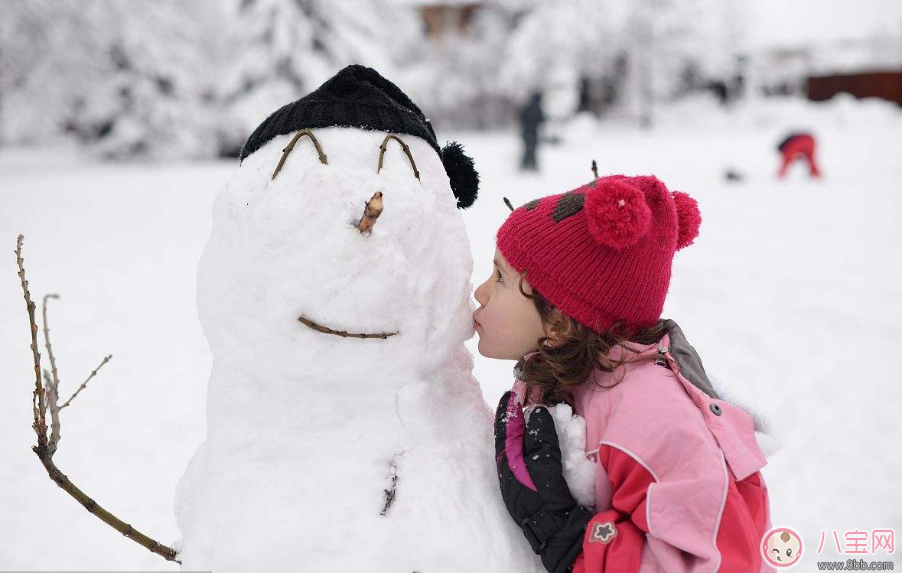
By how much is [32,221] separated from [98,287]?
3.74m

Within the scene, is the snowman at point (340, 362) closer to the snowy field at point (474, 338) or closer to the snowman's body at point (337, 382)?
the snowman's body at point (337, 382)

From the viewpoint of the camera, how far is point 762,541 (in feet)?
4.69

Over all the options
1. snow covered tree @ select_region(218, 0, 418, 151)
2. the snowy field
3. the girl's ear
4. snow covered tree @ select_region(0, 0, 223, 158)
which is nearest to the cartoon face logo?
the snowy field

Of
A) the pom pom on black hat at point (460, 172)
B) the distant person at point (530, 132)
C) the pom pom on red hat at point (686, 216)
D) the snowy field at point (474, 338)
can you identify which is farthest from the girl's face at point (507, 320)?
the distant person at point (530, 132)

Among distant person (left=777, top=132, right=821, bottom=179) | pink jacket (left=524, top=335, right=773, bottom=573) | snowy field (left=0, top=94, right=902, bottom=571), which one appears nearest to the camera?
pink jacket (left=524, top=335, right=773, bottom=573)

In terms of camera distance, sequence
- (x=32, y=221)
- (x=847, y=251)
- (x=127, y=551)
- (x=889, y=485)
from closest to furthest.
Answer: (x=127, y=551)
(x=889, y=485)
(x=847, y=251)
(x=32, y=221)

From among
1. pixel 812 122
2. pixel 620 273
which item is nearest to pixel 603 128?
pixel 812 122

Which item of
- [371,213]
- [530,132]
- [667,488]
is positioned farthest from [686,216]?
[530,132]

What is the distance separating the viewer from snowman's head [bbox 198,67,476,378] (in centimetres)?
126

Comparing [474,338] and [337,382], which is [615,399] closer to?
[337,382]

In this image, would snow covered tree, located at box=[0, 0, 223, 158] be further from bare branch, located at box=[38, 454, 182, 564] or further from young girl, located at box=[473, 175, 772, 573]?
young girl, located at box=[473, 175, 772, 573]

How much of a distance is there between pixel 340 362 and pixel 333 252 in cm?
23

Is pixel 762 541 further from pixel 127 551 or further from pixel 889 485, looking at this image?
pixel 127 551

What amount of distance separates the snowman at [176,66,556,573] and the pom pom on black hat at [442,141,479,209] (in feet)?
0.53
